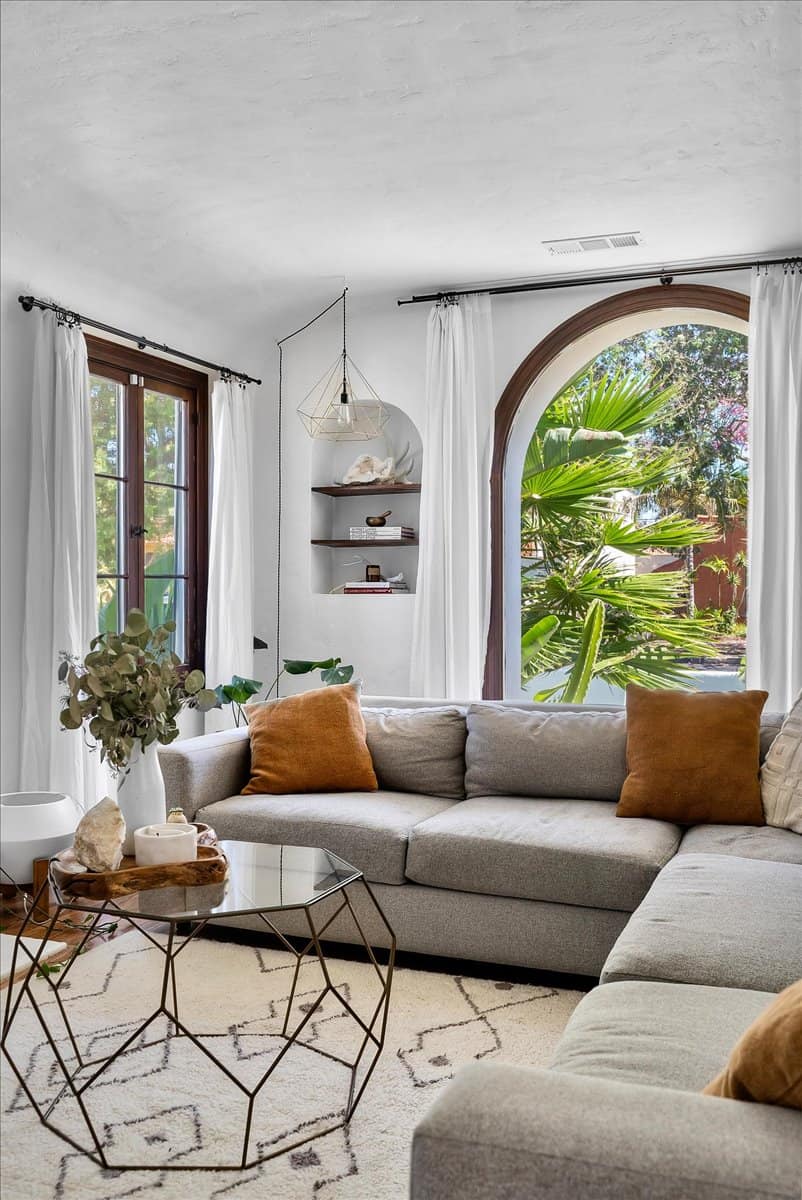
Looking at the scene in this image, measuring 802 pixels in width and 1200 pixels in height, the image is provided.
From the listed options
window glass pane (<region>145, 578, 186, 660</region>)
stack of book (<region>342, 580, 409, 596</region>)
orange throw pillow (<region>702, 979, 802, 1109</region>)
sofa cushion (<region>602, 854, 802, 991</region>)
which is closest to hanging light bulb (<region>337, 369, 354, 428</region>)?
stack of book (<region>342, 580, 409, 596</region>)

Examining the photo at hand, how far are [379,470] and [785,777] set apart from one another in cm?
287

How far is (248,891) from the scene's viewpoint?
2.32 metres

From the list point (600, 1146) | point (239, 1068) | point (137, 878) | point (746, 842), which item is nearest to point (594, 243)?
point (746, 842)

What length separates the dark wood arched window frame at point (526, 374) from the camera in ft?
15.6

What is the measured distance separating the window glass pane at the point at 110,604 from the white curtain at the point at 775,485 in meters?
2.78

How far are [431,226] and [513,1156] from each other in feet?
12.4

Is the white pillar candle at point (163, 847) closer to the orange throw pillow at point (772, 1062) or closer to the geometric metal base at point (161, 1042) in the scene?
the geometric metal base at point (161, 1042)

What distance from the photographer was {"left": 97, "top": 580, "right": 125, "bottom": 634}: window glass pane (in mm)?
4555

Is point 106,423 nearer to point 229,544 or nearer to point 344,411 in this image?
point 229,544

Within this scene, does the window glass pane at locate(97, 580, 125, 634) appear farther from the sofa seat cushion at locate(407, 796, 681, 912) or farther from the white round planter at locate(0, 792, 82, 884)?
the sofa seat cushion at locate(407, 796, 681, 912)

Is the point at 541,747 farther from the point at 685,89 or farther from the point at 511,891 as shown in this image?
the point at 685,89

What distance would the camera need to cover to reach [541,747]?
11.8 ft

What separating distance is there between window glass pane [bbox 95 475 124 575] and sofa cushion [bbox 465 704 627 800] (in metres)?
1.87

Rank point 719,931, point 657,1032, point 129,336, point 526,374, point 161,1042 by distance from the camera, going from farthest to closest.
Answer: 1. point 526,374
2. point 129,336
3. point 161,1042
4. point 719,931
5. point 657,1032
